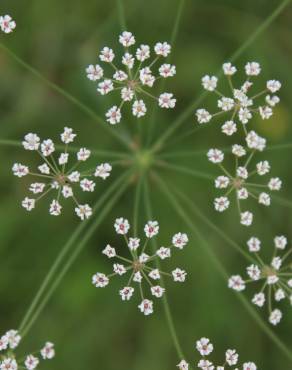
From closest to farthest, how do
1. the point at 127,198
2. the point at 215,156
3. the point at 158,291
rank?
the point at 158,291
the point at 215,156
the point at 127,198

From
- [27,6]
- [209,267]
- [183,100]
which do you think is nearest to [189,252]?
[209,267]

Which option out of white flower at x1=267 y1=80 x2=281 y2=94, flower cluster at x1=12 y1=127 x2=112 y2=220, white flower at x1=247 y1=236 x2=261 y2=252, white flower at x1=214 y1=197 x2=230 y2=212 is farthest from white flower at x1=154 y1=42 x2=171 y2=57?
white flower at x1=247 y1=236 x2=261 y2=252

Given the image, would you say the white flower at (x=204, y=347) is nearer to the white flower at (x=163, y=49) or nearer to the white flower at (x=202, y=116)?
the white flower at (x=202, y=116)

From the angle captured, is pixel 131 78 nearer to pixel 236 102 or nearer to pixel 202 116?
pixel 202 116

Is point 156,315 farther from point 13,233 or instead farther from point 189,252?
point 13,233

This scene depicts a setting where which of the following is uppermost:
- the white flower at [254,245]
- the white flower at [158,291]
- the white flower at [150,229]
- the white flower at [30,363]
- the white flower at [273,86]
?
the white flower at [273,86]

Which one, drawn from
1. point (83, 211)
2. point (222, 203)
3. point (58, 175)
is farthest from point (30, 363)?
point (222, 203)

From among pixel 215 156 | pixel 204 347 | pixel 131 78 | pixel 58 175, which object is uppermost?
pixel 131 78

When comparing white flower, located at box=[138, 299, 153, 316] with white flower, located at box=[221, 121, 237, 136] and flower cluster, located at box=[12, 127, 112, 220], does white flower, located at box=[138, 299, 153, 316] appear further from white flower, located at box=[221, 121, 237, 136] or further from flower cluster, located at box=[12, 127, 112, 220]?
white flower, located at box=[221, 121, 237, 136]

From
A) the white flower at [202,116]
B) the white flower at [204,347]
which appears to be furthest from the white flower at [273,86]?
the white flower at [204,347]
